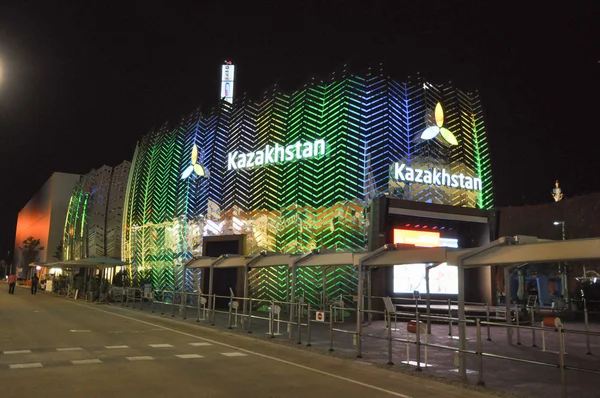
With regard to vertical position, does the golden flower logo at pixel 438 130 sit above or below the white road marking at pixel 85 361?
above

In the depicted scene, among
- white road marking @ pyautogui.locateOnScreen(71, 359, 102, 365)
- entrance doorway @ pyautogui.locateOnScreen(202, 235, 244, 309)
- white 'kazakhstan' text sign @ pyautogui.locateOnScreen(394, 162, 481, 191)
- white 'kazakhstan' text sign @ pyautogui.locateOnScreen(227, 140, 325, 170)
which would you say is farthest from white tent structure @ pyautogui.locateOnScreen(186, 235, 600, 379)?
entrance doorway @ pyautogui.locateOnScreen(202, 235, 244, 309)

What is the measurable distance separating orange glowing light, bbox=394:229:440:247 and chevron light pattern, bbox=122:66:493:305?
1602 mm

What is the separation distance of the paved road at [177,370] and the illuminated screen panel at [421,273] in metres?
10.1

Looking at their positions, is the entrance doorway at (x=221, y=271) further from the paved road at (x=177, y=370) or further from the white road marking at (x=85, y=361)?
the white road marking at (x=85, y=361)

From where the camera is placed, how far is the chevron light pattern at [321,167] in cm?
2192

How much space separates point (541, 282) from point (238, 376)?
131ft

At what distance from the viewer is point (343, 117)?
73.8 feet

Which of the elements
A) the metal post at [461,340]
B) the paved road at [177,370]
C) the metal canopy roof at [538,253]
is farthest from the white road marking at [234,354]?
the metal canopy roof at [538,253]

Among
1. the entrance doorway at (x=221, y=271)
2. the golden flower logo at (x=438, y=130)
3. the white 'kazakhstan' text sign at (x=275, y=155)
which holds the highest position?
the golden flower logo at (x=438, y=130)

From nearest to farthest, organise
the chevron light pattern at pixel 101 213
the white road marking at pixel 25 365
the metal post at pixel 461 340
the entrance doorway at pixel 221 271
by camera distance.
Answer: the metal post at pixel 461 340, the white road marking at pixel 25 365, the entrance doorway at pixel 221 271, the chevron light pattern at pixel 101 213

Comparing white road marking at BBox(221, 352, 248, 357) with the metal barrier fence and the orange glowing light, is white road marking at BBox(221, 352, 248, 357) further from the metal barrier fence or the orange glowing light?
the orange glowing light

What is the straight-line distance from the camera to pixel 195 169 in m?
29.1

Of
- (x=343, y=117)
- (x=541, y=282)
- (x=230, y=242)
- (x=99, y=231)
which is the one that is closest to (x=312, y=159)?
(x=343, y=117)

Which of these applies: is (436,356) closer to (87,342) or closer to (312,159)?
(87,342)
